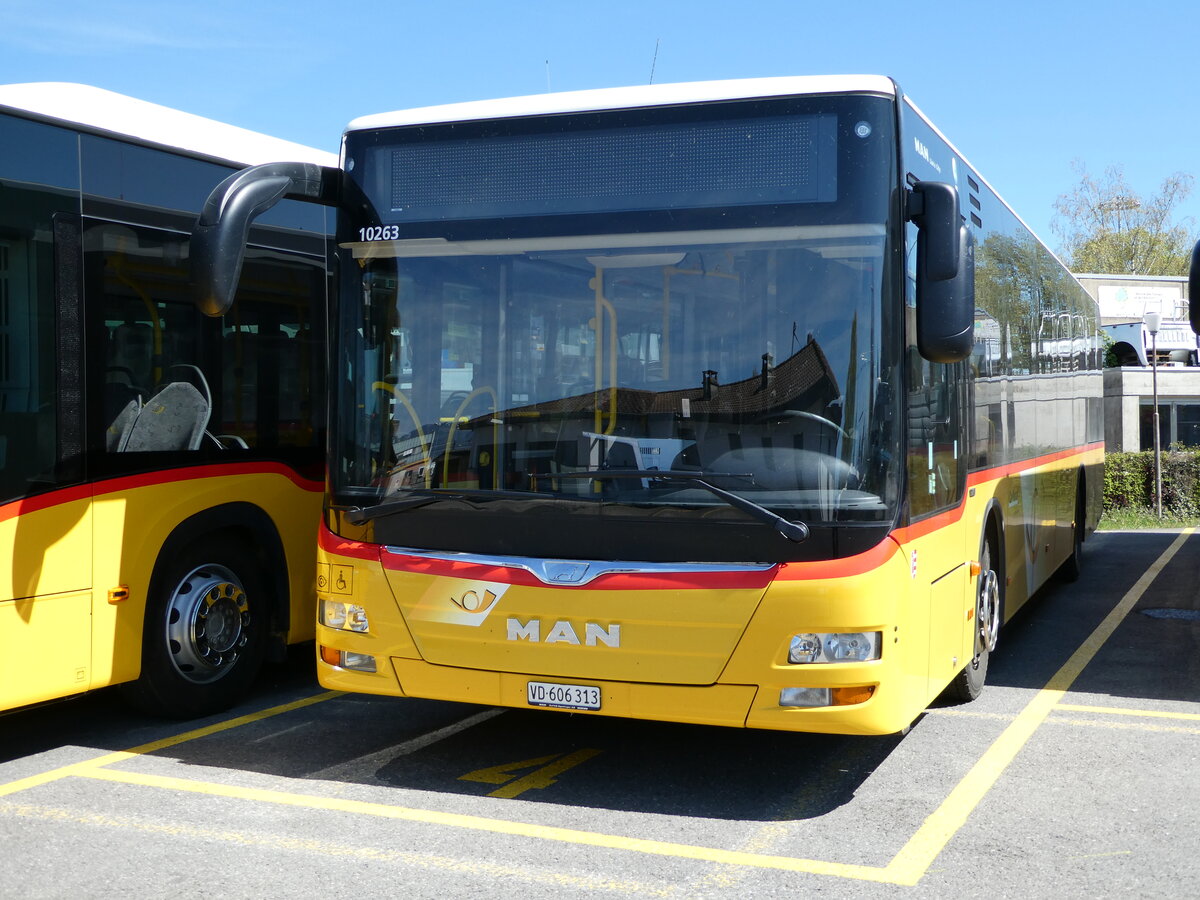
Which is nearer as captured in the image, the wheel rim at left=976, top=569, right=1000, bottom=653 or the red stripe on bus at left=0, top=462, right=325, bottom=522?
the red stripe on bus at left=0, top=462, right=325, bottom=522

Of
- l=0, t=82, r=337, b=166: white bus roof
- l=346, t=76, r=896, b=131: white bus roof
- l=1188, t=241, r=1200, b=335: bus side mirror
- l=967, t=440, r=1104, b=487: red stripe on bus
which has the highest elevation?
l=0, t=82, r=337, b=166: white bus roof

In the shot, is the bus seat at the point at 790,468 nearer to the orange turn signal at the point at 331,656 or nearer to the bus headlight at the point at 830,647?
the bus headlight at the point at 830,647

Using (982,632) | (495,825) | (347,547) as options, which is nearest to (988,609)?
(982,632)

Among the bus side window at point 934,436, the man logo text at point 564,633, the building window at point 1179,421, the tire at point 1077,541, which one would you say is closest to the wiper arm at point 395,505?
the man logo text at point 564,633

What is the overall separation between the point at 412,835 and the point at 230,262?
2332 mm

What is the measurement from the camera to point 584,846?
4.96 m

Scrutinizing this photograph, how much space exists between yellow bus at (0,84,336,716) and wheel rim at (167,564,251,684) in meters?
0.01

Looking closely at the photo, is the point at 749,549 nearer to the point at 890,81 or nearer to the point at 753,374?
the point at 753,374

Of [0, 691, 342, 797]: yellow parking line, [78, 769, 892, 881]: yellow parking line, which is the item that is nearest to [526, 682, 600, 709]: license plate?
[78, 769, 892, 881]: yellow parking line

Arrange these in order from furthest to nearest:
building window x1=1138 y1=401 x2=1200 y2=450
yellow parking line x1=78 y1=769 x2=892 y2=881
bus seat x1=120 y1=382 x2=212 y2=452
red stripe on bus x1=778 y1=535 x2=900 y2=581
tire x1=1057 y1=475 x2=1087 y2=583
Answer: building window x1=1138 y1=401 x2=1200 y2=450 → tire x1=1057 y1=475 x2=1087 y2=583 → bus seat x1=120 y1=382 x2=212 y2=452 → red stripe on bus x1=778 y1=535 x2=900 y2=581 → yellow parking line x1=78 y1=769 x2=892 y2=881

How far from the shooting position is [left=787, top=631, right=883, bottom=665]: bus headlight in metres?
5.09

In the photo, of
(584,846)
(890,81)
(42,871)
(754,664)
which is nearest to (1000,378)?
(890,81)

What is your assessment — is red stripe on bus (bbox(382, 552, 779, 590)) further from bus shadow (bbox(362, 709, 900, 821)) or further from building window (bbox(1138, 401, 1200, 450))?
building window (bbox(1138, 401, 1200, 450))

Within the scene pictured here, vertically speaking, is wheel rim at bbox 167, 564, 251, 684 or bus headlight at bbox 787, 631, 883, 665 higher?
bus headlight at bbox 787, 631, 883, 665
